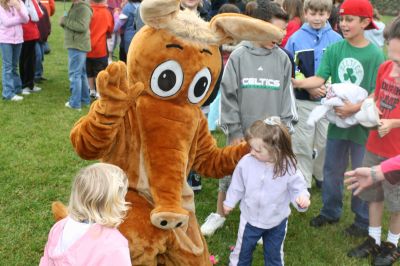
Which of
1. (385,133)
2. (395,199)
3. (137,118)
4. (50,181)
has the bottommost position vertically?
(50,181)

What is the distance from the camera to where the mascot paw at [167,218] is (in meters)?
2.56

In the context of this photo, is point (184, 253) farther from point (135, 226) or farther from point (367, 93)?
point (367, 93)

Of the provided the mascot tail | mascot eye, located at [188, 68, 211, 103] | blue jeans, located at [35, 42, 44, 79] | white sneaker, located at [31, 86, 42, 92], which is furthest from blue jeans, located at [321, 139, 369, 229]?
blue jeans, located at [35, 42, 44, 79]

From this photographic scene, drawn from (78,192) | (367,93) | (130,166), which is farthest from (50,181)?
(367,93)

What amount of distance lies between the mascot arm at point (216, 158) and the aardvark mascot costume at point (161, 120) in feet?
1.18

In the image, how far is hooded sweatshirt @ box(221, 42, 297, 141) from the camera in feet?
12.2

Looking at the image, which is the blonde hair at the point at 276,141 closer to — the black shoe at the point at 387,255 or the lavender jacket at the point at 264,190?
the lavender jacket at the point at 264,190

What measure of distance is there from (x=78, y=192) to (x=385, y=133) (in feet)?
7.57

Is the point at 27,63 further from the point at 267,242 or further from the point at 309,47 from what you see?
the point at 267,242

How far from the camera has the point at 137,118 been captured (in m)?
2.67

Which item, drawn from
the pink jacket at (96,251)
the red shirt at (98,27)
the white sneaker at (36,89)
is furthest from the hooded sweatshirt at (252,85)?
the white sneaker at (36,89)

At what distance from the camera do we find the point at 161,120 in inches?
104

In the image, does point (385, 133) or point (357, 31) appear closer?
point (385, 133)

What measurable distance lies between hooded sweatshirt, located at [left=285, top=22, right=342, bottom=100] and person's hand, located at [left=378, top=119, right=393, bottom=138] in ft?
4.70
